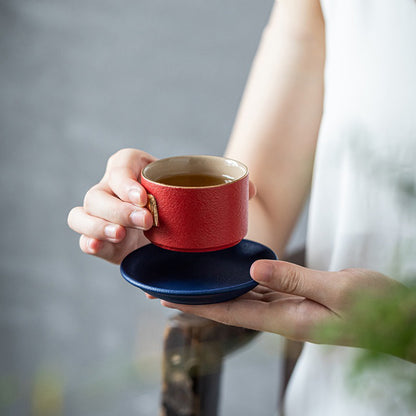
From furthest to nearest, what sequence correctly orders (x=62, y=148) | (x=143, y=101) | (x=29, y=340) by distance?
(x=29, y=340) → (x=62, y=148) → (x=143, y=101)

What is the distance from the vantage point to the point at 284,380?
110 cm

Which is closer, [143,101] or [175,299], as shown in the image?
[175,299]

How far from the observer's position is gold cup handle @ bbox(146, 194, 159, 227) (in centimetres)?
59

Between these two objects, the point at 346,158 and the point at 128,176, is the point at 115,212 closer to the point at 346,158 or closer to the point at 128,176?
the point at 128,176

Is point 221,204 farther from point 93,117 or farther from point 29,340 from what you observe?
point 29,340

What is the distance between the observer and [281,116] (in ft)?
3.04

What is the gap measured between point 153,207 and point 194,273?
0.36 ft

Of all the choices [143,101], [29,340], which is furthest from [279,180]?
[29,340]

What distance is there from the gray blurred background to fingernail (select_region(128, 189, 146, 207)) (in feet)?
3.04

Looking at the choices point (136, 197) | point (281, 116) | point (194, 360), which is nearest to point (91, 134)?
point (281, 116)

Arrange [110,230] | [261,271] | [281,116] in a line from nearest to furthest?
[261,271] → [110,230] → [281,116]

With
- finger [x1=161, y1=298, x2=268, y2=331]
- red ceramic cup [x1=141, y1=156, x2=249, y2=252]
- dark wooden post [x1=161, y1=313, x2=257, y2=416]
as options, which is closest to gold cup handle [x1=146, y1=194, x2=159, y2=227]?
red ceramic cup [x1=141, y1=156, x2=249, y2=252]

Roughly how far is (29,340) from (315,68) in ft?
5.61

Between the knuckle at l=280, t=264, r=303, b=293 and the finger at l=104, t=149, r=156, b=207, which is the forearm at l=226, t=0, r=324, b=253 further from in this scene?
the knuckle at l=280, t=264, r=303, b=293
